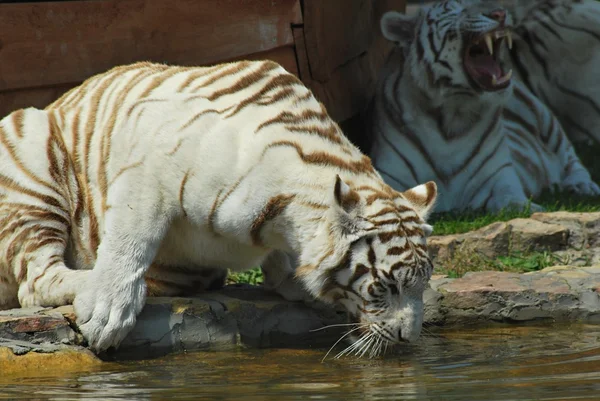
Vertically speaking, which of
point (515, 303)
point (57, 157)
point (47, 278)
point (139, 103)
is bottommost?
point (515, 303)

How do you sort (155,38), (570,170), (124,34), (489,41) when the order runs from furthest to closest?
(570,170), (489,41), (155,38), (124,34)

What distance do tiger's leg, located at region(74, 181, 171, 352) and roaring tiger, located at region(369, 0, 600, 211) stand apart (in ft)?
11.7

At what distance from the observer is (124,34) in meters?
6.17

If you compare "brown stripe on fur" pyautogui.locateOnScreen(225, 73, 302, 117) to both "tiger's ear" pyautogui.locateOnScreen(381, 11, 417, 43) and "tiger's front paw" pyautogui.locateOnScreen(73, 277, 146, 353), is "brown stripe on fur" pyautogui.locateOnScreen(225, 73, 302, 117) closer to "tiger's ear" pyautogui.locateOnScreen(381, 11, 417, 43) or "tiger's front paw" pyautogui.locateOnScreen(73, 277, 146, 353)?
"tiger's front paw" pyautogui.locateOnScreen(73, 277, 146, 353)

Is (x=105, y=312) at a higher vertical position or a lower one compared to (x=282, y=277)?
higher

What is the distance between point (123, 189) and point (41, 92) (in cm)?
191

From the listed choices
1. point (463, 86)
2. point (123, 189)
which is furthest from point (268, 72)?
Answer: point (463, 86)

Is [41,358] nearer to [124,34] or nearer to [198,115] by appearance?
[198,115]

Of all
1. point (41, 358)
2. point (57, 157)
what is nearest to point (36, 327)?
point (41, 358)

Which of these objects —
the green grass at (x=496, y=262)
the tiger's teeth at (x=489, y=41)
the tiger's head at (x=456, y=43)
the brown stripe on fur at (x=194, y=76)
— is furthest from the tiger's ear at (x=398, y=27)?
the brown stripe on fur at (x=194, y=76)

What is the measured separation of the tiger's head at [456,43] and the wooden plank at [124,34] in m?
1.31

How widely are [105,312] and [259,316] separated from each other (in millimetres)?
722

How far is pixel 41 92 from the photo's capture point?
6.01 meters

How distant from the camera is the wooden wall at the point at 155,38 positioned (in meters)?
5.85
